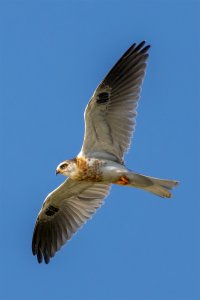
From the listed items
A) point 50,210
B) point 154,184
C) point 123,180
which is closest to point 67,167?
point 123,180

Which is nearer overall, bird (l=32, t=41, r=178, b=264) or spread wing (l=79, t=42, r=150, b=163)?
bird (l=32, t=41, r=178, b=264)

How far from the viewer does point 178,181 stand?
34.7 ft

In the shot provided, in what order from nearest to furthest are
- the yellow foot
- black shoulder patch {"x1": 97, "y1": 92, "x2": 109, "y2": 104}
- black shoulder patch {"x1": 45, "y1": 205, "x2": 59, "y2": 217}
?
the yellow foot < black shoulder patch {"x1": 97, "y1": 92, "x2": 109, "y2": 104} < black shoulder patch {"x1": 45, "y1": 205, "x2": 59, "y2": 217}

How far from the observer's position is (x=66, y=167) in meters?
11.1

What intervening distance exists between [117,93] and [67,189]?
6.51ft

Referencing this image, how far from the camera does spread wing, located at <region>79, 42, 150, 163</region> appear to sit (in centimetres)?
1108

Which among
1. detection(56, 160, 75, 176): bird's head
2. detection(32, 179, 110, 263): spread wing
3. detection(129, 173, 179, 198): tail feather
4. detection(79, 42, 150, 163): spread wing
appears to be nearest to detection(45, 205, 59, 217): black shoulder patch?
detection(32, 179, 110, 263): spread wing

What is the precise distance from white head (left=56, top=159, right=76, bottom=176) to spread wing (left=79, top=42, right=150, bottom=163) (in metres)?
0.22

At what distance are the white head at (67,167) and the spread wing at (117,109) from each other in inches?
8.6

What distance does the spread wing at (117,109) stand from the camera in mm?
11078

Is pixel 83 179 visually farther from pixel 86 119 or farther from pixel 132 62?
pixel 132 62

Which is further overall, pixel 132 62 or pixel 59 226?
pixel 59 226

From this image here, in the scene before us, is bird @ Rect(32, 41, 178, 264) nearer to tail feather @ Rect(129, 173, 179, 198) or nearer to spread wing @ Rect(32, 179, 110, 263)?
tail feather @ Rect(129, 173, 179, 198)

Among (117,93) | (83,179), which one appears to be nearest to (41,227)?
(83,179)
